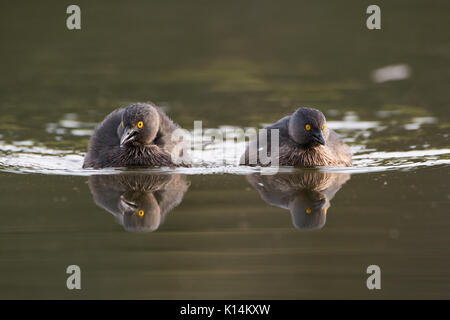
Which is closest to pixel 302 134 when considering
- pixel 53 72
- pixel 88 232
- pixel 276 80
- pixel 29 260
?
pixel 88 232

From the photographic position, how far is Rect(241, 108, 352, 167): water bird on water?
12.4 m

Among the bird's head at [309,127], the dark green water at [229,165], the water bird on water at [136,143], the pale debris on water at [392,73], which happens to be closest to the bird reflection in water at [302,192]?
the dark green water at [229,165]

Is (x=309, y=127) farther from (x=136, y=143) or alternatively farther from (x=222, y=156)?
(x=136, y=143)

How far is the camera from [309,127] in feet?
40.9

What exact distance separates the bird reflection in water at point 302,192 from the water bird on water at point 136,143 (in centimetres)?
147

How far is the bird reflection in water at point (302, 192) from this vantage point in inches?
375

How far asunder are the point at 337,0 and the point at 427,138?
15.6 m

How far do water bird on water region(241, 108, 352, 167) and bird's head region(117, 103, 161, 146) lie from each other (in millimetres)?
1686

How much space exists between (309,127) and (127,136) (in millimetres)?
2767

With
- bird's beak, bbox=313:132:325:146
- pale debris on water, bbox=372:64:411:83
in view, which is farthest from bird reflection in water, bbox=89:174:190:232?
pale debris on water, bbox=372:64:411:83

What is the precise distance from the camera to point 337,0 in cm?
2931
